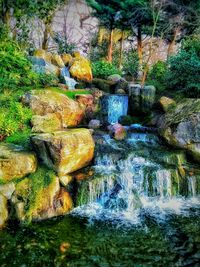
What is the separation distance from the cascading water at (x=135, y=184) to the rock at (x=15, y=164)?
4.84 feet

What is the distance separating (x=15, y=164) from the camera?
740 cm

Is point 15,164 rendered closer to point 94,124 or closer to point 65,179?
point 65,179

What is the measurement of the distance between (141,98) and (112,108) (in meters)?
1.34

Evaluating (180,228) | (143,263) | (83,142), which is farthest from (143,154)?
(143,263)

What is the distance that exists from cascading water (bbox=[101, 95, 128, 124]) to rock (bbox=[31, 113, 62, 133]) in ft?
10.3

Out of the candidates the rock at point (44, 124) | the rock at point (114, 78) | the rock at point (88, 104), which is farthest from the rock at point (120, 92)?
the rock at point (44, 124)

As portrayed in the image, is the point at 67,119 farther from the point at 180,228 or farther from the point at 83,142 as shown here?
the point at 180,228

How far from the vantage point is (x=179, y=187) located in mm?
8516

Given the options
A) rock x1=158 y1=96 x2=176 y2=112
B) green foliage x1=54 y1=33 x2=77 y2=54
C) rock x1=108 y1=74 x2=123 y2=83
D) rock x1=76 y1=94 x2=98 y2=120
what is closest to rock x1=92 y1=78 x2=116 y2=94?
rock x1=108 y1=74 x2=123 y2=83

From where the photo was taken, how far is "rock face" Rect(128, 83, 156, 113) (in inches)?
497

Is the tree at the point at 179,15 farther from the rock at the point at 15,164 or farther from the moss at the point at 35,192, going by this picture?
the moss at the point at 35,192

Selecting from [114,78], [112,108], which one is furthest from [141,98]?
[114,78]

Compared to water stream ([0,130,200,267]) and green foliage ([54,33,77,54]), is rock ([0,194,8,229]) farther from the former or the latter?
green foliage ([54,33,77,54])

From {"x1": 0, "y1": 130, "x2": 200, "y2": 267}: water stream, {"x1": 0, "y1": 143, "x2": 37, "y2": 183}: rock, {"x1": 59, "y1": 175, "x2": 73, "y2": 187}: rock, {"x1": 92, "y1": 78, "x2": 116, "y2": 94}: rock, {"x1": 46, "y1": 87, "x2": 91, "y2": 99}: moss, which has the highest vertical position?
{"x1": 92, "y1": 78, "x2": 116, "y2": 94}: rock
